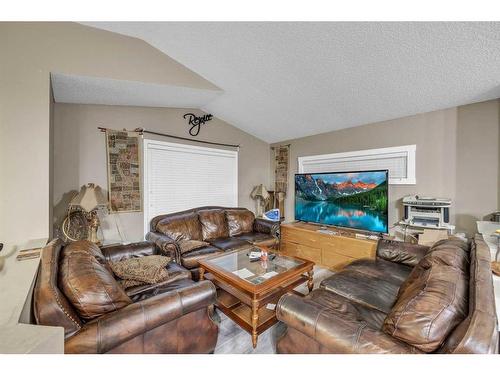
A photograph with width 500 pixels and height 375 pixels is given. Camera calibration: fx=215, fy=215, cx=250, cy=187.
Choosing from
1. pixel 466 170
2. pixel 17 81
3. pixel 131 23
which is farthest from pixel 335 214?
pixel 17 81

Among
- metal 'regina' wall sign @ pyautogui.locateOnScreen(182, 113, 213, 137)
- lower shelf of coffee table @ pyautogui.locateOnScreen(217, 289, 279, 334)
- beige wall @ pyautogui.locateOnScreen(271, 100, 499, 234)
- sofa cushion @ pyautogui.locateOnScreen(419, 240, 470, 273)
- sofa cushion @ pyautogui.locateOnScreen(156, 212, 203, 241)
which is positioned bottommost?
lower shelf of coffee table @ pyautogui.locateOnScreen(217, 289, 279, 334)

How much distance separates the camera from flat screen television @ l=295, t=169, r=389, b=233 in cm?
280

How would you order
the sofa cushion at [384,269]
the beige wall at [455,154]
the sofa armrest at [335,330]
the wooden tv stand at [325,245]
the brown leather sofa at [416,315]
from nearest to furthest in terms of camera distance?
the brown leather sofa at [416,315] < the sofa armrest at [335,330] < the sofa cushion at [384,269] < the beige wall at [455,154] < the wooden tv stand at [325,245]

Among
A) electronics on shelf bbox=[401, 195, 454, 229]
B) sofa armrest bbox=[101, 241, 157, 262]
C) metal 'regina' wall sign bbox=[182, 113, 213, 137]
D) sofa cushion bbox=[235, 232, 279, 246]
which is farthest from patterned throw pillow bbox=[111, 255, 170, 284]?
electronics on shelf bbox=[401, 195, 454, 229]

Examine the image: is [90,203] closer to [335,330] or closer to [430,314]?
[335,330]

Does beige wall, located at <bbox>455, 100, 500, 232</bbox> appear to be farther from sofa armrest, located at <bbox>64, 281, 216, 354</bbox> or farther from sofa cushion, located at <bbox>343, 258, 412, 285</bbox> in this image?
sofa armrest, located at <bbox>64, 281, 216, 354</bbox>

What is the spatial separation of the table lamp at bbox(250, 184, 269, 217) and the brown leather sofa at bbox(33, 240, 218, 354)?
2908 mm

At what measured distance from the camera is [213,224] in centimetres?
346

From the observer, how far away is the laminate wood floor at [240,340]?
62.3 inches

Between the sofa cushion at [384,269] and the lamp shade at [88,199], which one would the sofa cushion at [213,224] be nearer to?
the lamp shade at [88,199]

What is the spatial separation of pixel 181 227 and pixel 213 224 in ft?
1.73

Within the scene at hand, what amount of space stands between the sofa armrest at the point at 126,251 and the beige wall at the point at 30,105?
1.77 ft

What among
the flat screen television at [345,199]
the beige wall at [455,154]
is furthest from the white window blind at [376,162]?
the flat screen television at [345,199]
